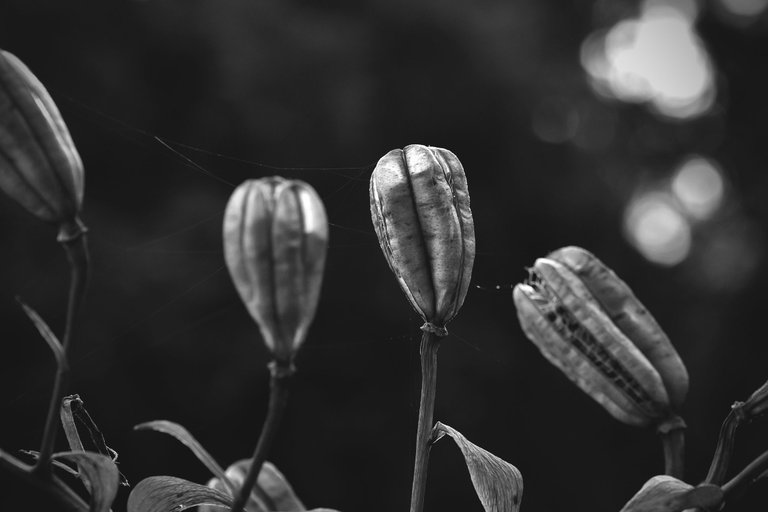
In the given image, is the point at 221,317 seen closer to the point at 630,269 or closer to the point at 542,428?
the point at 542,428

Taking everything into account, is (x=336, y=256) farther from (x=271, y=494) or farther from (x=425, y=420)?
(x=425, y=420)

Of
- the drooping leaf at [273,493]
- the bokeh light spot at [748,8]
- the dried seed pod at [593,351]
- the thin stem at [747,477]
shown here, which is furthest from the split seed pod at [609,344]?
the bokeh light spot at [748,8]

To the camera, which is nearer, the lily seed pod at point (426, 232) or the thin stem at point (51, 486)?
the thin stem at point (51, 486)

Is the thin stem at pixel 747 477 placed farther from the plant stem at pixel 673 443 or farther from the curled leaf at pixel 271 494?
the curled leaf at pixel 271 494

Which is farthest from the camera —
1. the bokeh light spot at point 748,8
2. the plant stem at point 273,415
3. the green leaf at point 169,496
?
the bokeh light spot at point 748,8

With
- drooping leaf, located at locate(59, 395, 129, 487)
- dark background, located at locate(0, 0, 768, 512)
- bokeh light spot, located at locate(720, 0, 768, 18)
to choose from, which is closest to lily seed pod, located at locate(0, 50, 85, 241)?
drooping leaf, located at locate(59, 395, 129, 487)

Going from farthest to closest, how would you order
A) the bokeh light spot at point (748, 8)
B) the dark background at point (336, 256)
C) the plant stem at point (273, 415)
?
the bokeh light spot at point (748, 8)
the dark background at point (336, 256)
the plant stem at point (273, 415)

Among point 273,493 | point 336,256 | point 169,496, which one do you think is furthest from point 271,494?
point 336,256

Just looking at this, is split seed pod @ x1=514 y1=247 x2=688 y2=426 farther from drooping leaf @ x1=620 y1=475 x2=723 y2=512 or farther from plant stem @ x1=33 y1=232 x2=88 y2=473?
plant stem @ x1=33 y1=232 x2=88 y2=473
